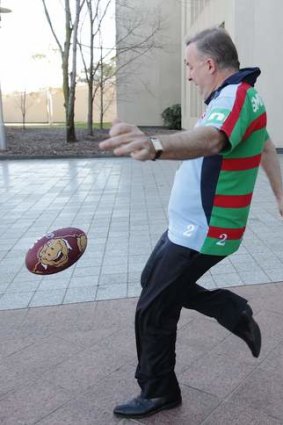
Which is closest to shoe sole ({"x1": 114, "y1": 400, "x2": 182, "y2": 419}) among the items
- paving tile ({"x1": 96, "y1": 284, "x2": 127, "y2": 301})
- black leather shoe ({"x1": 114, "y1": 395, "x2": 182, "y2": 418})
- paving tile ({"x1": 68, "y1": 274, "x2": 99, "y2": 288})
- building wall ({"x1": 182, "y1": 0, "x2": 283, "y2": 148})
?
black leather shoe ({"x1": 114, "y1": 395, "x2": 182, "y2": 418})

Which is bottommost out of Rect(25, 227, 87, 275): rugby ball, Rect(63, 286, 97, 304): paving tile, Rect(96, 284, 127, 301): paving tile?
Rect(63, 286, 97, 304): paving tile

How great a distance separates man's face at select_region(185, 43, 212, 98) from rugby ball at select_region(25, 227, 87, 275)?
116cm

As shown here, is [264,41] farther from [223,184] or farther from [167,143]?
[167,143]

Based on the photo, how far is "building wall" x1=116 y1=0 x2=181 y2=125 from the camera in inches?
1060

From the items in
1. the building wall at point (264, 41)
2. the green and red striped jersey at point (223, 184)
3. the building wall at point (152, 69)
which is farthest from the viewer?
the building wall at point (152, 69)

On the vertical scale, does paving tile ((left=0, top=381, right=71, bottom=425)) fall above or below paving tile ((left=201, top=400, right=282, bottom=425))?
below

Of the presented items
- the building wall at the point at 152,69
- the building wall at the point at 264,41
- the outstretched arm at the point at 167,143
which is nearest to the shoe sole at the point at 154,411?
the outstretched arm at the point at 167,143

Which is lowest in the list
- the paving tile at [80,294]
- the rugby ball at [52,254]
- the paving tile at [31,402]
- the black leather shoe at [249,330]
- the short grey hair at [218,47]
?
the paving tile at [31,402]

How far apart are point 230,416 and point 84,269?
106 inches

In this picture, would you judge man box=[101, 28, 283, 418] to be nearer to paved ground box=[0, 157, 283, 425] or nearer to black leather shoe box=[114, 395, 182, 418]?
black leather shoe box=[114, 395, 182, 418]

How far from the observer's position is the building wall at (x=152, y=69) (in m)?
26.9

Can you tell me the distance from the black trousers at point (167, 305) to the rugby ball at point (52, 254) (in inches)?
20.0

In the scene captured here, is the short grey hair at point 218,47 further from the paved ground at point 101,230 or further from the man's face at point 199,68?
the paved ground at point 101,230

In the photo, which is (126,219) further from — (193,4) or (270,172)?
(193,4)
